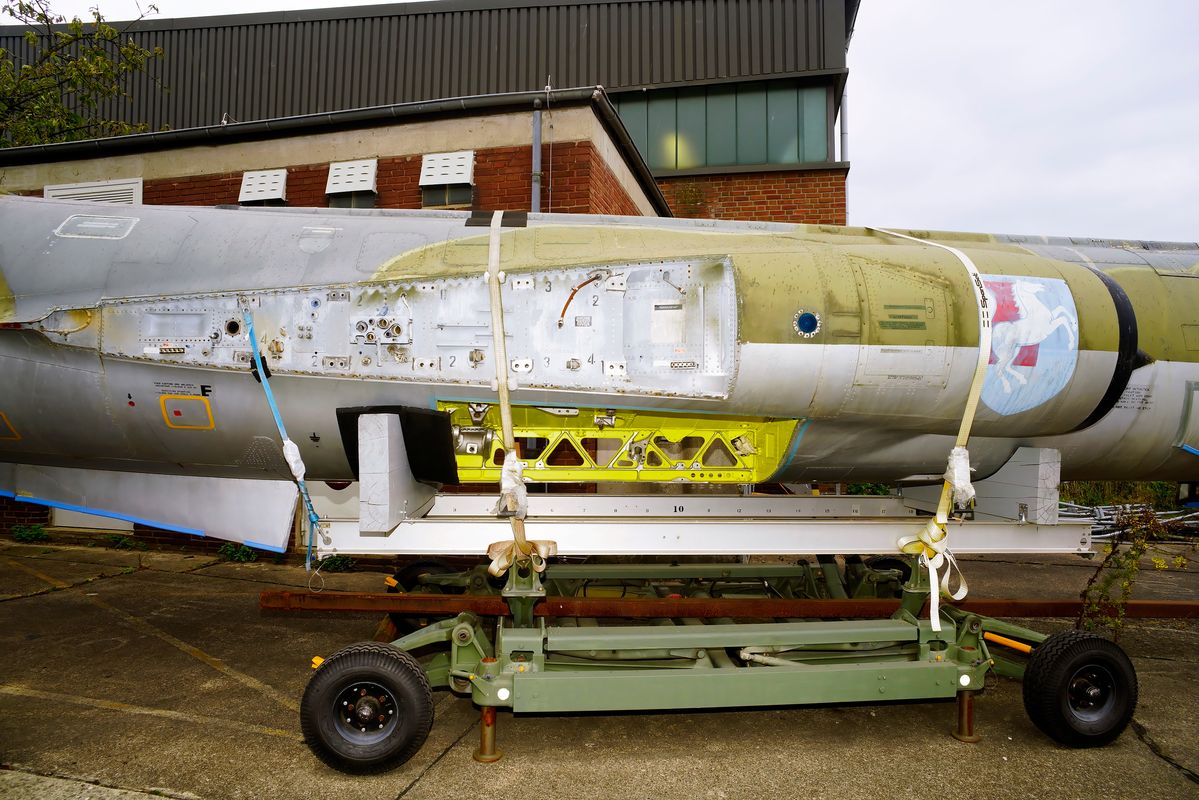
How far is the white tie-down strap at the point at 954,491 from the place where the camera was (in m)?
4.18

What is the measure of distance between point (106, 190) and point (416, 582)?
7.96 m

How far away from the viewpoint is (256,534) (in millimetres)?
4750

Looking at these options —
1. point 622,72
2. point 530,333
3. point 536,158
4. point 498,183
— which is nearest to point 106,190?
point 498,183

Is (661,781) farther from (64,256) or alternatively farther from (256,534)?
(64,256)

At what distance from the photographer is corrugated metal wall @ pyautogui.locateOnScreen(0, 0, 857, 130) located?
1466cm

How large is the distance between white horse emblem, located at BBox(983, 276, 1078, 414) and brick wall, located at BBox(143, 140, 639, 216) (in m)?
4.97

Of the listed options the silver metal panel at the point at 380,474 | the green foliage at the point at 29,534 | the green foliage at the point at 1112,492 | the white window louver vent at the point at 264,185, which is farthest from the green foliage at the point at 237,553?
the green foliage at the point at 1112,492

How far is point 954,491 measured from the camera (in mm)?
4238

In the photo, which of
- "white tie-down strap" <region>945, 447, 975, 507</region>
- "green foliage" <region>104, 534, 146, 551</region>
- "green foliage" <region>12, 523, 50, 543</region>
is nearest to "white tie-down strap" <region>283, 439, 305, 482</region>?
"white tie-down strap" <region>945, 447, 975, 507</region>

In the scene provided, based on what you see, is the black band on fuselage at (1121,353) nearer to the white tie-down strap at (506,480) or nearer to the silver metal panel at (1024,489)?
the silver metal panel at (1024,489)

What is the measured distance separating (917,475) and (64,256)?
593 cm

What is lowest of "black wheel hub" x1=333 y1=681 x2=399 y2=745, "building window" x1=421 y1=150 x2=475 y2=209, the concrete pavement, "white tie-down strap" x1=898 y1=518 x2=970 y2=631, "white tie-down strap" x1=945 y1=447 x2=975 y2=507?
the concrete pavement

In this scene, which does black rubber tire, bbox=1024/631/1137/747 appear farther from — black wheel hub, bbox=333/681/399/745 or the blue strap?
the blue strap

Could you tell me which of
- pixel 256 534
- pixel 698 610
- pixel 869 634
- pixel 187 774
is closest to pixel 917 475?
pixel 869 634
